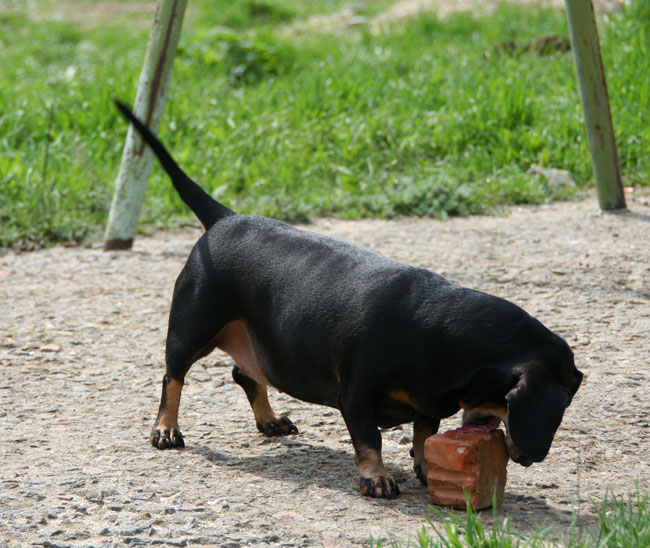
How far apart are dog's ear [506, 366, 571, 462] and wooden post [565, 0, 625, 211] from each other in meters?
3.90

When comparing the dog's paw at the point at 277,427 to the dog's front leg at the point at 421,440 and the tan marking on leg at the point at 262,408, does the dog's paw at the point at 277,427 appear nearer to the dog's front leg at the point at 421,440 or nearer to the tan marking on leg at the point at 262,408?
the tan marking on leg at the point at 262,408

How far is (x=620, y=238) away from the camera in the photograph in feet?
19.1

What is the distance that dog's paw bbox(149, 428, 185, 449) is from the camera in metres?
3.40

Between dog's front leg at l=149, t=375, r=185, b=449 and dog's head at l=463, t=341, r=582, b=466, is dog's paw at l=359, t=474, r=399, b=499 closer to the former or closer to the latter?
→ dog's head at l=463, t=341, r=582, b=466

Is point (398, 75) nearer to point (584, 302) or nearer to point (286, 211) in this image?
point (286, 211)

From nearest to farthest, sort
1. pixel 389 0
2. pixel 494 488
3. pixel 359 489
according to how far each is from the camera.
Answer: pixel 494 488
pixel 359 489
pixel 389 0

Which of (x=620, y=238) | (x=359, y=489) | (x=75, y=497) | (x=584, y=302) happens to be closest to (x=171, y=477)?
(x=75, y=497)

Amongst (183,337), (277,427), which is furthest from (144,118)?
(277,427)

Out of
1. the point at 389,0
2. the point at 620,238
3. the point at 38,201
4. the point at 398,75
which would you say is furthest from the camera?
the point at 389,0

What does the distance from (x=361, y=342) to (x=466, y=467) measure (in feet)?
1.54

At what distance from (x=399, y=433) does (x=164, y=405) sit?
88cm

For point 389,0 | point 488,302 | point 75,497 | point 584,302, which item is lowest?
point 584,302

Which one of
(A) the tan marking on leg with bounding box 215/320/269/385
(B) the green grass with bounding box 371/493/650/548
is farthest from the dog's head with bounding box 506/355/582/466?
(A) the tan marking on leg with bounding box 215/320/269/385

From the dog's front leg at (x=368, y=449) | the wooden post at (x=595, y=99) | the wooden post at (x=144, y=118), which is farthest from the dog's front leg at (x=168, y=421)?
the wooden post at (x=595, y=99)
